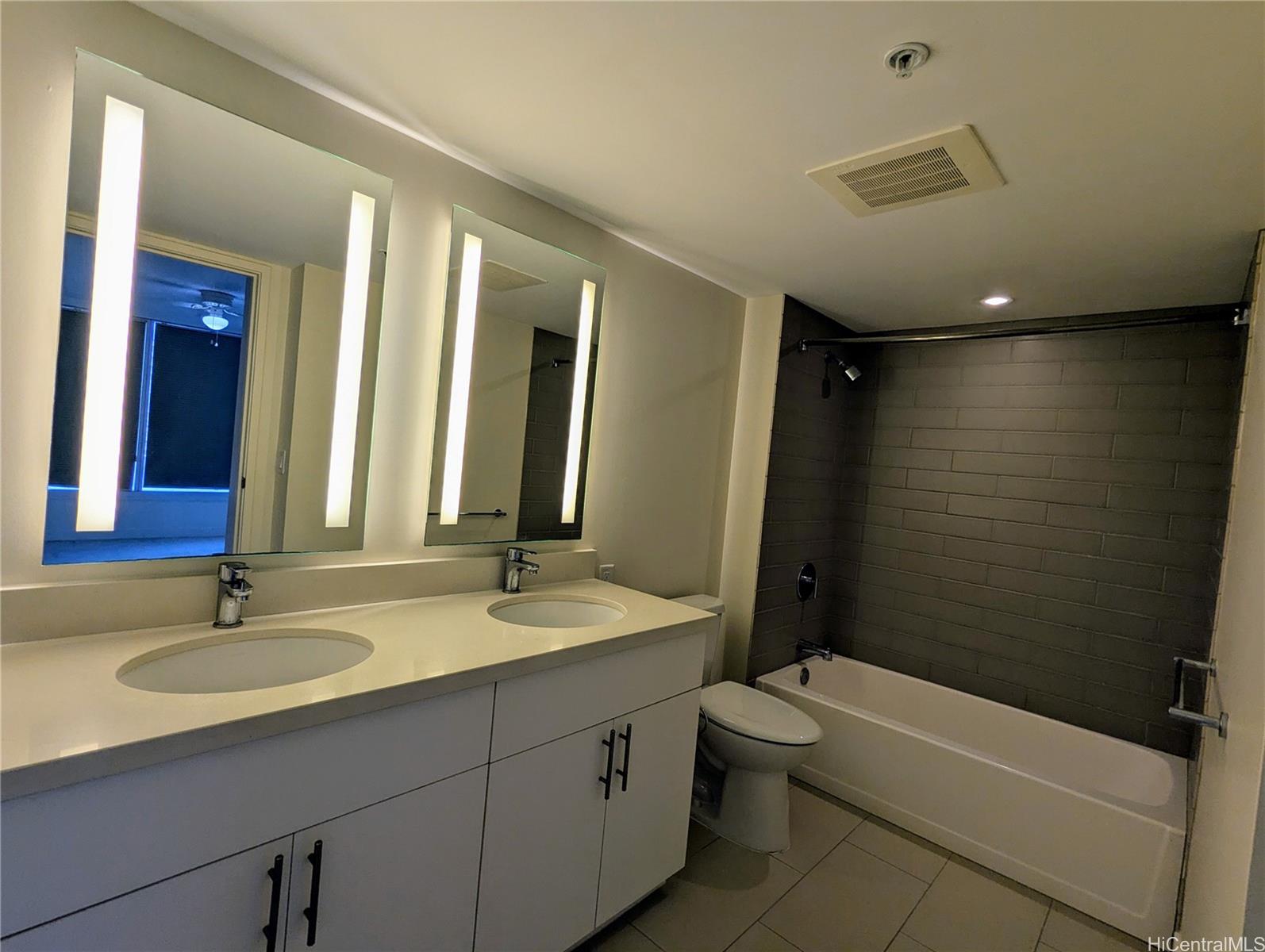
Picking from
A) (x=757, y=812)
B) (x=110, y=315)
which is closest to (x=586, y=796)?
(x=757, y=812)

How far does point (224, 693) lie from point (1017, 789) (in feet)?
8.76

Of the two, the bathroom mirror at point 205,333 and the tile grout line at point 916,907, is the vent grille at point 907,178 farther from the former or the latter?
the tile grout line at point 916,907

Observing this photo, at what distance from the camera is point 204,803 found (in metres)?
0.97

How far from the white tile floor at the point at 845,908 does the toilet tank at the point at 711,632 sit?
2.11 ft

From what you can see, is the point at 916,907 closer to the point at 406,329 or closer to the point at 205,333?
the point at 406,329

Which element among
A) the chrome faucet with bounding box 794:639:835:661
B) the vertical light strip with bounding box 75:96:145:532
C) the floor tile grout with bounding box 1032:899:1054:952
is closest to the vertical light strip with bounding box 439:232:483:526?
the vertical light strip with bounding box 75:96:145:532

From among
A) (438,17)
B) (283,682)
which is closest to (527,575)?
(283,682)

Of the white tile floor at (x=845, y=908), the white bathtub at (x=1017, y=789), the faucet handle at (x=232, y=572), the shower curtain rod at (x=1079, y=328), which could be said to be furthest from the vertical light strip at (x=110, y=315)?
the white bathtub at (x=1017, y=789)

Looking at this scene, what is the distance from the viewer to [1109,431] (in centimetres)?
275

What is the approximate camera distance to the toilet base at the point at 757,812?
229cm

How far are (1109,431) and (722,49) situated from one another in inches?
104

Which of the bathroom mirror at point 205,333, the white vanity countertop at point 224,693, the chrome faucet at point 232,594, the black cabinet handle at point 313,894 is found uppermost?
the bathroom mirror at point 205,333

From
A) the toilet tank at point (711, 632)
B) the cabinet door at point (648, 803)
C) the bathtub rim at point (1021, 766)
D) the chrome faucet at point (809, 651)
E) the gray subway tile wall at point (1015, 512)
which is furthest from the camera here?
the chrome faucet at point (809, 651)

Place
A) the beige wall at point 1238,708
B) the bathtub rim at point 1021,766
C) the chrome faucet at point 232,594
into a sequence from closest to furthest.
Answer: the beige wall at point 1238,708
the chrome faucet at point 232,594
the bathtub rim at point 1021,766
